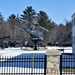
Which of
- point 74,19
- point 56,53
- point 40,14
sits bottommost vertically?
point 56,53

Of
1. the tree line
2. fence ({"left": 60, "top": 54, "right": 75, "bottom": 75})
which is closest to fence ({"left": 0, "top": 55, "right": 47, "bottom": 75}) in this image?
fence ({"left": 60, "top": 54, "right": 75, "bottom": 75})

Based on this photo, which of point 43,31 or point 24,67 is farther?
point 43,31

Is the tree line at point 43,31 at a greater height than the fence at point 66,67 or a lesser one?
greater

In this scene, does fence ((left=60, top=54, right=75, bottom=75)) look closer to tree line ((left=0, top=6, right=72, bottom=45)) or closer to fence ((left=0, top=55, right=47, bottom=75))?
fence ((left=0, top=55, right=47, bottom=75))

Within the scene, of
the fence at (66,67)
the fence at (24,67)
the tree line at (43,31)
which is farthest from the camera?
the tree line at (43,31)

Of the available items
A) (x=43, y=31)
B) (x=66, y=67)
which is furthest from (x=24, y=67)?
(x=43, y=31)

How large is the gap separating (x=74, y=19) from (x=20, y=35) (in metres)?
49.0

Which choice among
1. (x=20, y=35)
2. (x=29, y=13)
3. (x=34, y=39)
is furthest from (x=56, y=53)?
(x=29, y=13)

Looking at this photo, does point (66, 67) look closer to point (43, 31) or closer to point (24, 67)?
point (24, 67)

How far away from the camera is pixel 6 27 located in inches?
3693

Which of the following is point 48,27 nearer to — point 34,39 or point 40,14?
point 40,14

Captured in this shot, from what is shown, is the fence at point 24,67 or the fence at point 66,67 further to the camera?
the fence at point 24,67

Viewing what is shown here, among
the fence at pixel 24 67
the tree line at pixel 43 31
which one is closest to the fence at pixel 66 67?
the fence at pixel 24 67

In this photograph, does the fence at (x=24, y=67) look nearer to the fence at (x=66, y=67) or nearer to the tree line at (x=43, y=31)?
the fence at (x=66, y=67)
